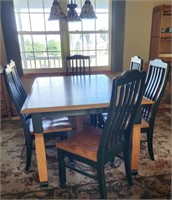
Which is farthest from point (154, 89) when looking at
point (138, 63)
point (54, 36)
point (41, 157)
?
point (54, 36)

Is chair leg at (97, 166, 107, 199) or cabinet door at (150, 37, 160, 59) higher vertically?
cabinet door at (150, 37, 160, 59)

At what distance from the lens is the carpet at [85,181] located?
1.47m

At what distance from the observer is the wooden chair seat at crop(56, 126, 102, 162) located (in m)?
1.30

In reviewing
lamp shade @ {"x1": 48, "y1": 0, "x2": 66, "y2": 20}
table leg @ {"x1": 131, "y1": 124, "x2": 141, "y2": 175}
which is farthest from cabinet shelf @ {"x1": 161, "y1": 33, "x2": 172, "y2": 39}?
table leg @ {"x1": 131, "y1": 124, "x2": 141, "y2": 175}

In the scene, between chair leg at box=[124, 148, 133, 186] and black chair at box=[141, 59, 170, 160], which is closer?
chair leg at box=[124, 148, 133, 186]

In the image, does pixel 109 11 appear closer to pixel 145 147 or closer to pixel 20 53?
pixel 20 53

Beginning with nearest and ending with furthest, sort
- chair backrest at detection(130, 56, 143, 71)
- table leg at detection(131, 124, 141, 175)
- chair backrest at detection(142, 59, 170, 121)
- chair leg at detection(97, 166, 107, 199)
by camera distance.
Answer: chair leg at detection(97, 166, 107, 199) < table leg at detection(131, 124, 141, 175) < chair backrest at detection(142, 59, 170, 121) < chair backrest at detection(130, 56, 143, 71)

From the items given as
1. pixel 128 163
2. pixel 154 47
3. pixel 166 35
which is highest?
pixel 166 35

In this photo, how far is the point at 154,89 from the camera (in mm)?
1812

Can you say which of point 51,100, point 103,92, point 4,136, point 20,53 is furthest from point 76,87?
point 20,53

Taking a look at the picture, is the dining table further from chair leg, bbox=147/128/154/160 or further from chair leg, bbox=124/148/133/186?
chair leg, bbox=147/128/154/160

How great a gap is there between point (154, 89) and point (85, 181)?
1.13m

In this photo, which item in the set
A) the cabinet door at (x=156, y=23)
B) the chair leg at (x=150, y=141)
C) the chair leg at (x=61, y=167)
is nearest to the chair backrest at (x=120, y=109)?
the chair leg at (x=61, y=167)

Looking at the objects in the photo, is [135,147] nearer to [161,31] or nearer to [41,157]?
[41,157]
